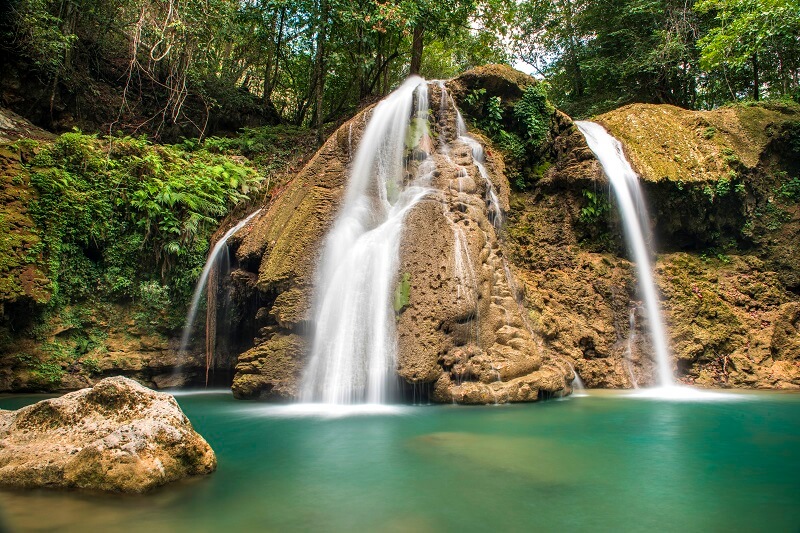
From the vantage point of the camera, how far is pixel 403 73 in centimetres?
2219

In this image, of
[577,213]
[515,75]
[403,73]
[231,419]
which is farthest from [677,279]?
[403,73]

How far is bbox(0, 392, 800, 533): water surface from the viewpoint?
3129mm

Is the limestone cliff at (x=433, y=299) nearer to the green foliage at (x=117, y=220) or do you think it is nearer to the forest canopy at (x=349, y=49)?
the green foliage at (x=117, y=220)

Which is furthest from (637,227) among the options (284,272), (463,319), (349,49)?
(349,49)

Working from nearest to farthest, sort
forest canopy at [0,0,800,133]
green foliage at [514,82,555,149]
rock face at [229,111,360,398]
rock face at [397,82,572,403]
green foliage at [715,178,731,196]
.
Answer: rock face at [397,82,572,403] < rock face at [229,111,360,398] < green foliage at [715,178,731,196] < green foliage at [514,82,555,149] < forest canopy at [0,0,800,133]

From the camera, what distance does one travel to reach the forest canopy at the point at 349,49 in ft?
39.9

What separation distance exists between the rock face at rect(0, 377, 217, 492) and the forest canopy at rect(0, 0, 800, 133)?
8.50m

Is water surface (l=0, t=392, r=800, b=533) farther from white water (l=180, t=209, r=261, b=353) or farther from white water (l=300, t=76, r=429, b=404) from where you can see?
white water (l=180, t=209, r=261, b=353)

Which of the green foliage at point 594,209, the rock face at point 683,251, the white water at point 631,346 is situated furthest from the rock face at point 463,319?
the green foliage at point 594,209

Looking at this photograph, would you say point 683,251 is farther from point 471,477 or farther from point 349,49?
point 349,49

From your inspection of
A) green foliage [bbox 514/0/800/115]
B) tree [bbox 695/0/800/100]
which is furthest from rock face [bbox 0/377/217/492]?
tree [bbox 695/0/800/100]

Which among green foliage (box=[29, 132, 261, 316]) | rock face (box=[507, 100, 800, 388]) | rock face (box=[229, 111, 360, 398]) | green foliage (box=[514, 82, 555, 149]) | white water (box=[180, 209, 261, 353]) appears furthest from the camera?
green foliage (box=[514, 82, 555, 149])

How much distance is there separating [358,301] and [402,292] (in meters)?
0.69

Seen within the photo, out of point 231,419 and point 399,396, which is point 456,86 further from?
point 231,419
